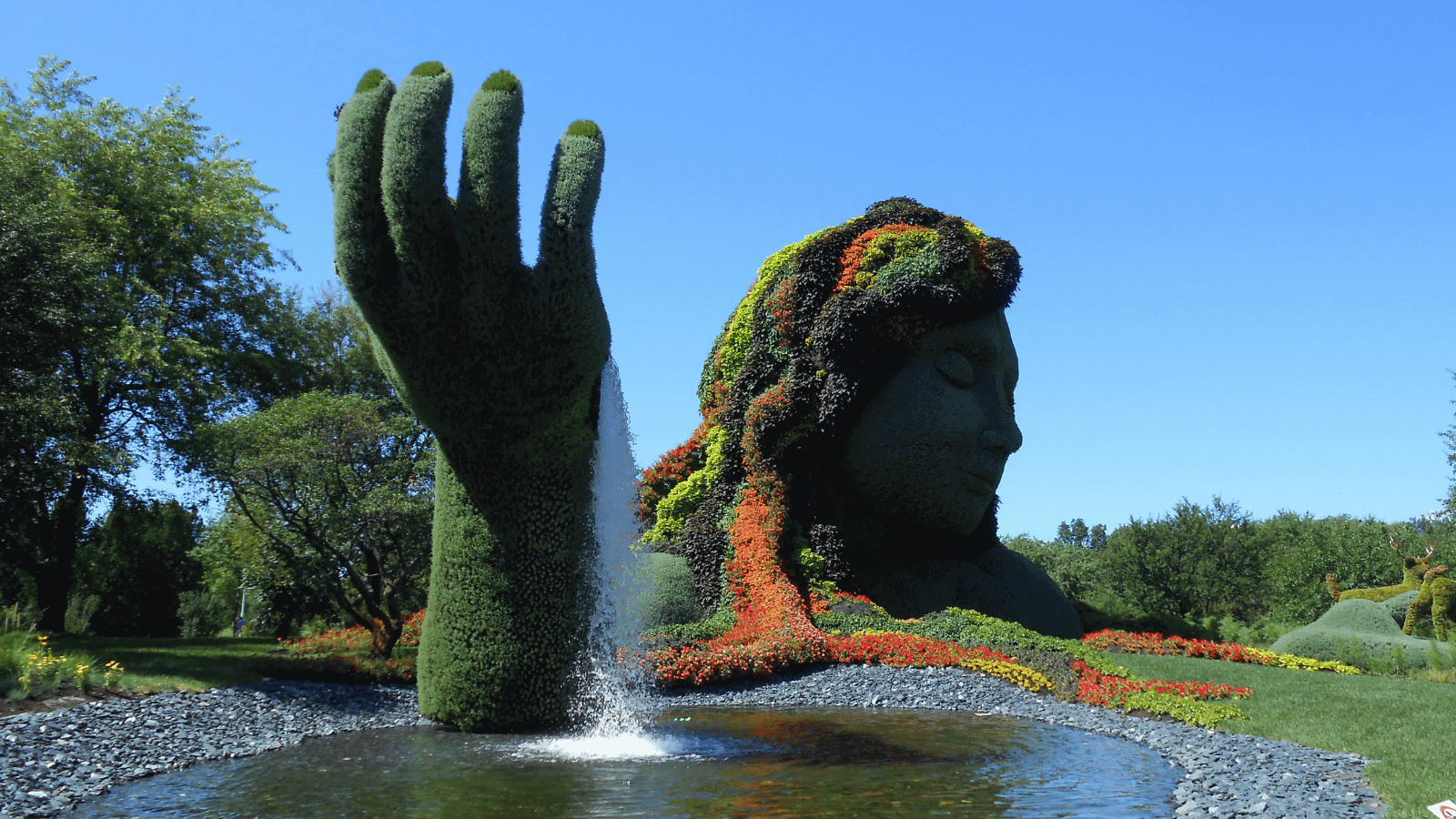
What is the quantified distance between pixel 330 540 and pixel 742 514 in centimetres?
622

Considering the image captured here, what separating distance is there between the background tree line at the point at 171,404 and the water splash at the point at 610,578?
6.78m

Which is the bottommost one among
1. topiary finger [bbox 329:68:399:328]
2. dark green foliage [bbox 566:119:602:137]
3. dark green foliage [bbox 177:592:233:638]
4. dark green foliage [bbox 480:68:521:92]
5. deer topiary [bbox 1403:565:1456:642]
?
dark green foliage [bbox 177:592:233:638]

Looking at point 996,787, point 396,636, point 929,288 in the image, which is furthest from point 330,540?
point 996,787

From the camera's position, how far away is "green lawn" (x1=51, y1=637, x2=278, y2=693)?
34.4 feet

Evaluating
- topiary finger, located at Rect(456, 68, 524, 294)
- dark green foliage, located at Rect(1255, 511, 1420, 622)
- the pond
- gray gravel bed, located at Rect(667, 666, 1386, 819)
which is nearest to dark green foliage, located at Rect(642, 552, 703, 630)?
gray gravel bed, located at Rect(667, 666, 1386, 819)

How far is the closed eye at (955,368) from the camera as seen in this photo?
1395 cm

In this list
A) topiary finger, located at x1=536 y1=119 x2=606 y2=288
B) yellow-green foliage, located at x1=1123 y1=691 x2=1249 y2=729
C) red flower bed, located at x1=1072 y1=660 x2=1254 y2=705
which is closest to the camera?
topiary finger, located at x1=536 y1=119 x2=606 y2=288

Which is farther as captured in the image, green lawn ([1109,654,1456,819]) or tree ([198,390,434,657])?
tree ([198,390,434,657])

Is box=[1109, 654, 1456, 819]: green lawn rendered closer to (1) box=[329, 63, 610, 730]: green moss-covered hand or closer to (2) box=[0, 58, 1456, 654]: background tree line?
(1) box=[329, 63, 610, 730]: green moss-covered hand

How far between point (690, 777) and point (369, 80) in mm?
5550

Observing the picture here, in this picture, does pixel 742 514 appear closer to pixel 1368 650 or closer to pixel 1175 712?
pixel 1175 712

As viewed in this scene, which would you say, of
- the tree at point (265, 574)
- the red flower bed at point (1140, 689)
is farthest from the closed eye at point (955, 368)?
the tree at point (265, 574)

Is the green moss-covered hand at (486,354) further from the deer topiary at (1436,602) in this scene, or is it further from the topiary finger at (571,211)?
the deer topiary at (1436,602)

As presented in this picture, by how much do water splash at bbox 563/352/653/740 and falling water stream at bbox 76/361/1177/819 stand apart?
2 centimetres
